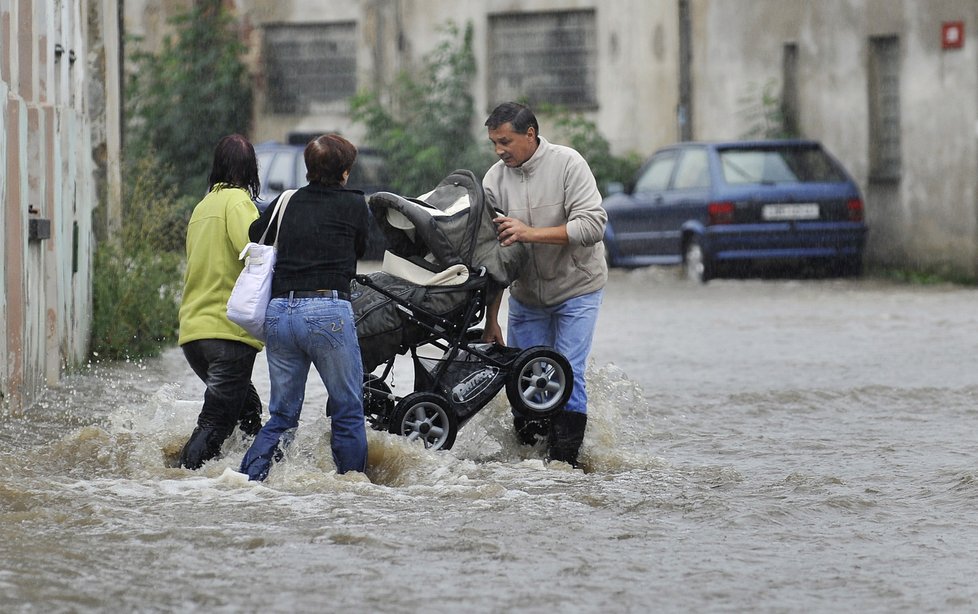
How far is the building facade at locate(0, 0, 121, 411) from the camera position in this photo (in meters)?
10.7

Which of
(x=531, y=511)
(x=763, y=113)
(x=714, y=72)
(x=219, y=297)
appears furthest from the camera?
(x=714, y=72)

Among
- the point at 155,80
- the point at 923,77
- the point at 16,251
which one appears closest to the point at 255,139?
the point at 155,80

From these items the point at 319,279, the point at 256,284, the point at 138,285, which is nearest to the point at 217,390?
the point at 256,284

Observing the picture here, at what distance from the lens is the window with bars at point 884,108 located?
23.6m

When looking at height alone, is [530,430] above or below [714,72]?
below

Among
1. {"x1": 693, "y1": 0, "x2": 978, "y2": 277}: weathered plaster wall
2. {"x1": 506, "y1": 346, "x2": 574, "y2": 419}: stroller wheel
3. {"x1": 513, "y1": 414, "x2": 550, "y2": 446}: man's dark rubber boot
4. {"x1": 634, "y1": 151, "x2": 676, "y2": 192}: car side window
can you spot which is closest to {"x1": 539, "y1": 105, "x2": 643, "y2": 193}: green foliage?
{"x1": 693, "y1": 0, "x2": 978, "y2": 277}: weathered plaster wall

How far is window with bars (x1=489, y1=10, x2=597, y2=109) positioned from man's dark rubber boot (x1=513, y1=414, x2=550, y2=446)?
66.6ft

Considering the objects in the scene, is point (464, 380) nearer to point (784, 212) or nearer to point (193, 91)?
point (784, 212)

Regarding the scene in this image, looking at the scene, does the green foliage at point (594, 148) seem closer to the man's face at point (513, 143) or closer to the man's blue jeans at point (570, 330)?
the man's blue jeans at point (570, 330)

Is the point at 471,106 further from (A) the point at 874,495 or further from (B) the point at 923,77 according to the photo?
(A) the point at 874,495

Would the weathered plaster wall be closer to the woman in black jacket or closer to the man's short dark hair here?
the man's short dark hair

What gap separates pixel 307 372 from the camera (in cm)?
770

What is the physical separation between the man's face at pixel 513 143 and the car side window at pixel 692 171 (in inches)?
511

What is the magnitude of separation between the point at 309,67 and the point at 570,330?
22.8m
